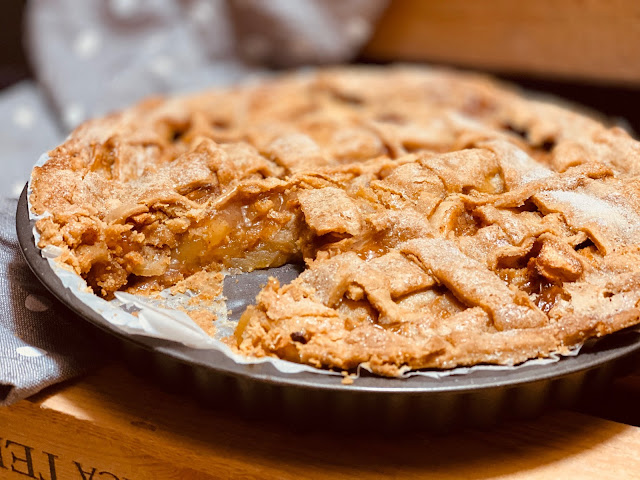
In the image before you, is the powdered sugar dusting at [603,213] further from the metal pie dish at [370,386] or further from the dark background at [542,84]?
the dark background at [542,84]

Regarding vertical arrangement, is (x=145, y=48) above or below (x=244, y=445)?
above

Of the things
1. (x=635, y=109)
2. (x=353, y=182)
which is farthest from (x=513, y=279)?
(x=635, y=109)

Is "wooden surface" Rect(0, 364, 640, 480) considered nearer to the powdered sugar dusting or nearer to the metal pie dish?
the metal pie dish

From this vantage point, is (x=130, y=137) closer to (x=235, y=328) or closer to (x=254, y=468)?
(x=235, y=328)

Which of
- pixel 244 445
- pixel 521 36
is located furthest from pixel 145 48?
pixel 244 445

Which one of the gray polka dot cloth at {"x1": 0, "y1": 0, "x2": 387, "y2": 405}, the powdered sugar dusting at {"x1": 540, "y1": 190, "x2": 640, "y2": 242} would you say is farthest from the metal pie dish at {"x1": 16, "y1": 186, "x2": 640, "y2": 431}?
the gray polka dot cloth at {"x1": 0, "y1": 0, "x2": 387, "y2": 405}

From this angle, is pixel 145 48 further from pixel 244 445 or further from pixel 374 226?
pixel 244 445
